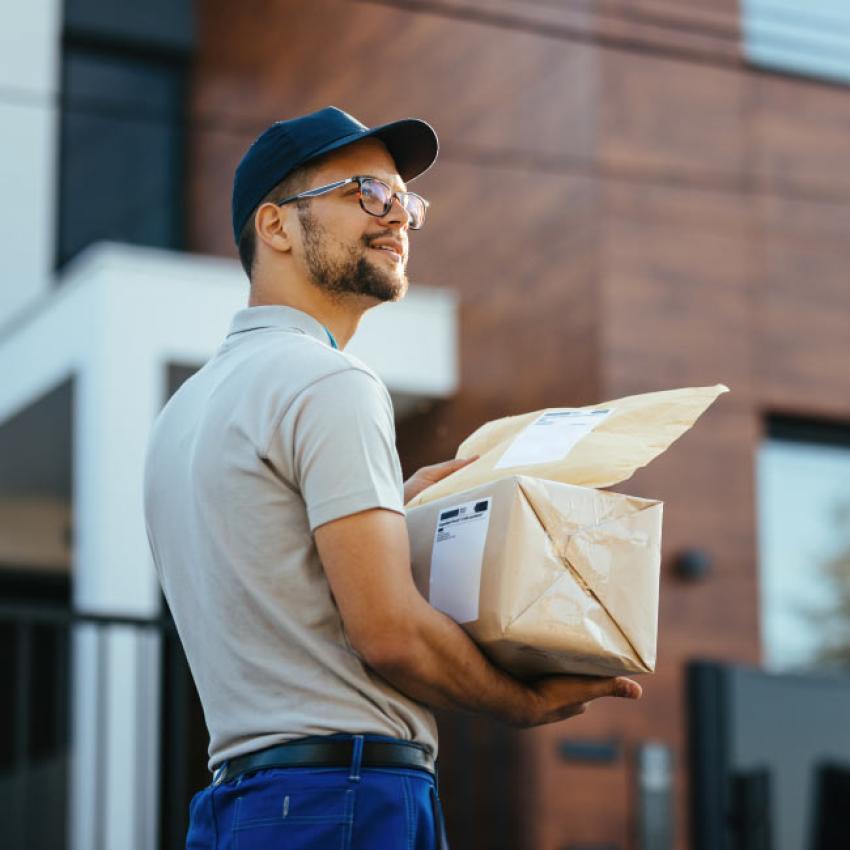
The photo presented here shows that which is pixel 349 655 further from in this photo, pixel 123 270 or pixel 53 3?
pixel 53 3

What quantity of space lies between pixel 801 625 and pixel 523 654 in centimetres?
609

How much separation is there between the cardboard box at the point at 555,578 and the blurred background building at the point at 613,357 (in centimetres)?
454

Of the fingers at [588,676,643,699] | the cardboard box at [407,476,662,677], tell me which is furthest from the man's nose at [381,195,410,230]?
the fingers at [588,676,643,699]

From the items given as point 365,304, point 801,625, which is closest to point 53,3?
point 801,625

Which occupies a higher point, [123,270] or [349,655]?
[123,270]

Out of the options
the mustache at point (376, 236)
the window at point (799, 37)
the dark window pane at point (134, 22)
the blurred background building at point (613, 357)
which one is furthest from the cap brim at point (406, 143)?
the dark window pane at point (134, 22)

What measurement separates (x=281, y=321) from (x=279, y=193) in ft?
0.66

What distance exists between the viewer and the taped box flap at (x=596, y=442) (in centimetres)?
217

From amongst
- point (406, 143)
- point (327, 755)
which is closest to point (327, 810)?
point (327, 755)

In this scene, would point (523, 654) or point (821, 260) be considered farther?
point (821, 260)

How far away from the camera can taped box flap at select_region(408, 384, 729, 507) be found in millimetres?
2166

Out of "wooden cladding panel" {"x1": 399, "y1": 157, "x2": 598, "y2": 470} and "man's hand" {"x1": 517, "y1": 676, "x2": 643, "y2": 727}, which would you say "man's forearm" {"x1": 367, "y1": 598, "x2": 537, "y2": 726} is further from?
"wooden cladding panel" {"x1": 399, "y1": 157, "x2": 598, "y2": 470}

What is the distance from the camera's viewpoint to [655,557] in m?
2.14

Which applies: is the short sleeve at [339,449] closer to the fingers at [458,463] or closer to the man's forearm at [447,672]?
the man's forearm at [447,672]
